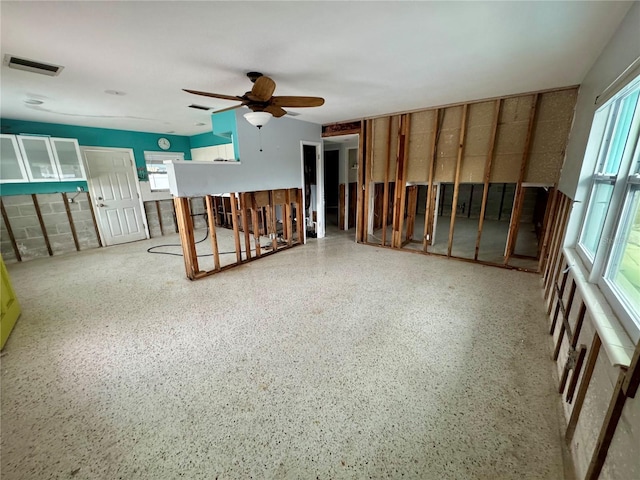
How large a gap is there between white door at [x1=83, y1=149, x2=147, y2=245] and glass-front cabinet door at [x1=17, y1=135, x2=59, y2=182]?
603 mm

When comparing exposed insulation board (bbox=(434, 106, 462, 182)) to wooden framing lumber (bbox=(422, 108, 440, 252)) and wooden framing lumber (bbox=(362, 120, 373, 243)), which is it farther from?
wooden framing lumber (bbox=(362, 120, 373, 243))

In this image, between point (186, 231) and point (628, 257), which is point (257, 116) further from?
point (628, 257)

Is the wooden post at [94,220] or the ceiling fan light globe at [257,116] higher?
the ceiling fan light globe at [257,116]

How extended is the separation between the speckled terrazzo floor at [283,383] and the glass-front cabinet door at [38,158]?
243 centimetres

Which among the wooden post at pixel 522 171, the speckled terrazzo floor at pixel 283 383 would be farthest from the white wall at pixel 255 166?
the wooden post at pixel 522 171

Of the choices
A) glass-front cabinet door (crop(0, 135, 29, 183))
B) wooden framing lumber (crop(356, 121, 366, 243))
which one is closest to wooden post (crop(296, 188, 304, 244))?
wooden framing lumber (crop(356, 121, 366, 243))

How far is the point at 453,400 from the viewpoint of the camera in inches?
64.9

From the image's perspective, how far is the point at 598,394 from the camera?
1.19 metres

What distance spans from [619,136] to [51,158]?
306 inches

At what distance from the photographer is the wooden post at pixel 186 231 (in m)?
3.43

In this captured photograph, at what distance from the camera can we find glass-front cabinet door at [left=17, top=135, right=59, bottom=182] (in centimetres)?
418

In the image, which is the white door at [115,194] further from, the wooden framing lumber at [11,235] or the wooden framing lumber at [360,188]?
the wooden framing lumber at [360,188]

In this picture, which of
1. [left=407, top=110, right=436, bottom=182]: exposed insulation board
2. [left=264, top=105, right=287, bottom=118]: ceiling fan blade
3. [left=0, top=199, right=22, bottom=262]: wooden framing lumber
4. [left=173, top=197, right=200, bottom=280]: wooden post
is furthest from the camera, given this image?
[left=0, top=199, right=22, bottom=262]: wooden framing lumber

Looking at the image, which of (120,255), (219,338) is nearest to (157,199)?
(120,255)
